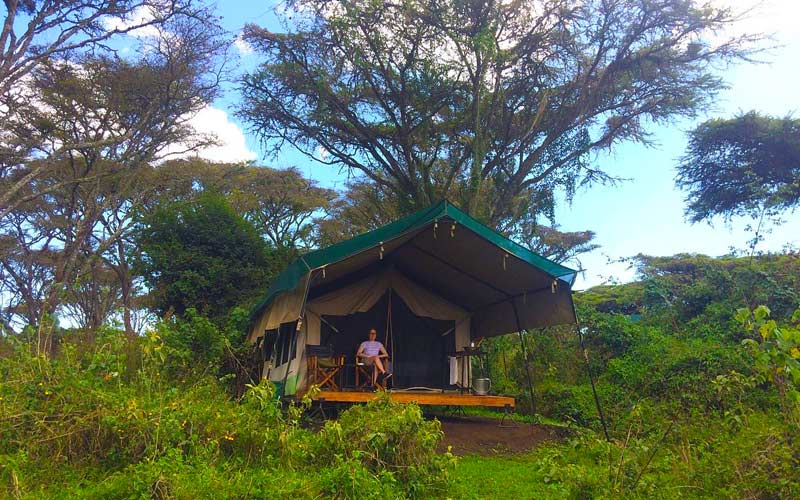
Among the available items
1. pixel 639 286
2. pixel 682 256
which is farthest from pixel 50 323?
pixel 682 256

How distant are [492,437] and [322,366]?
268 centimetres

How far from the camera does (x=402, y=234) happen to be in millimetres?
7984

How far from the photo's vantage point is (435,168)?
17.0m

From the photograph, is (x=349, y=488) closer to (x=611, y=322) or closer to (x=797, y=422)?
(x=797, y=422)

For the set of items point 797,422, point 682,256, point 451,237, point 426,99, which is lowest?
point 797,422

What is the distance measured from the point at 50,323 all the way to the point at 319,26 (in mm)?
9411

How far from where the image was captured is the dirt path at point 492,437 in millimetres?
7568

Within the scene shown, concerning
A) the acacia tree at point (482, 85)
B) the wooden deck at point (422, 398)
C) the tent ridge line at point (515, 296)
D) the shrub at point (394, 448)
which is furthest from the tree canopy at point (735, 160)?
the shrub at point (394, 448)

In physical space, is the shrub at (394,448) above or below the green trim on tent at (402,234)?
below

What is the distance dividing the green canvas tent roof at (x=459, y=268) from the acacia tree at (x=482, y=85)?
451 centimetres

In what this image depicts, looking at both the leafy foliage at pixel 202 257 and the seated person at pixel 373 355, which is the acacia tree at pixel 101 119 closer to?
the leafy foliage at pixel 202 257

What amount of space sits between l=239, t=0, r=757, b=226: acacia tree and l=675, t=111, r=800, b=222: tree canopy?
473 cm

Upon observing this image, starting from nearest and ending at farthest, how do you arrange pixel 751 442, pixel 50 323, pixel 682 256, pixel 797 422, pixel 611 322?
pixel 797 422 → pixel 751 442 → pixel 50 323 → pixel 611 322 → pixel 682 256

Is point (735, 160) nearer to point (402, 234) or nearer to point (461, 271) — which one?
point (461, 271)
